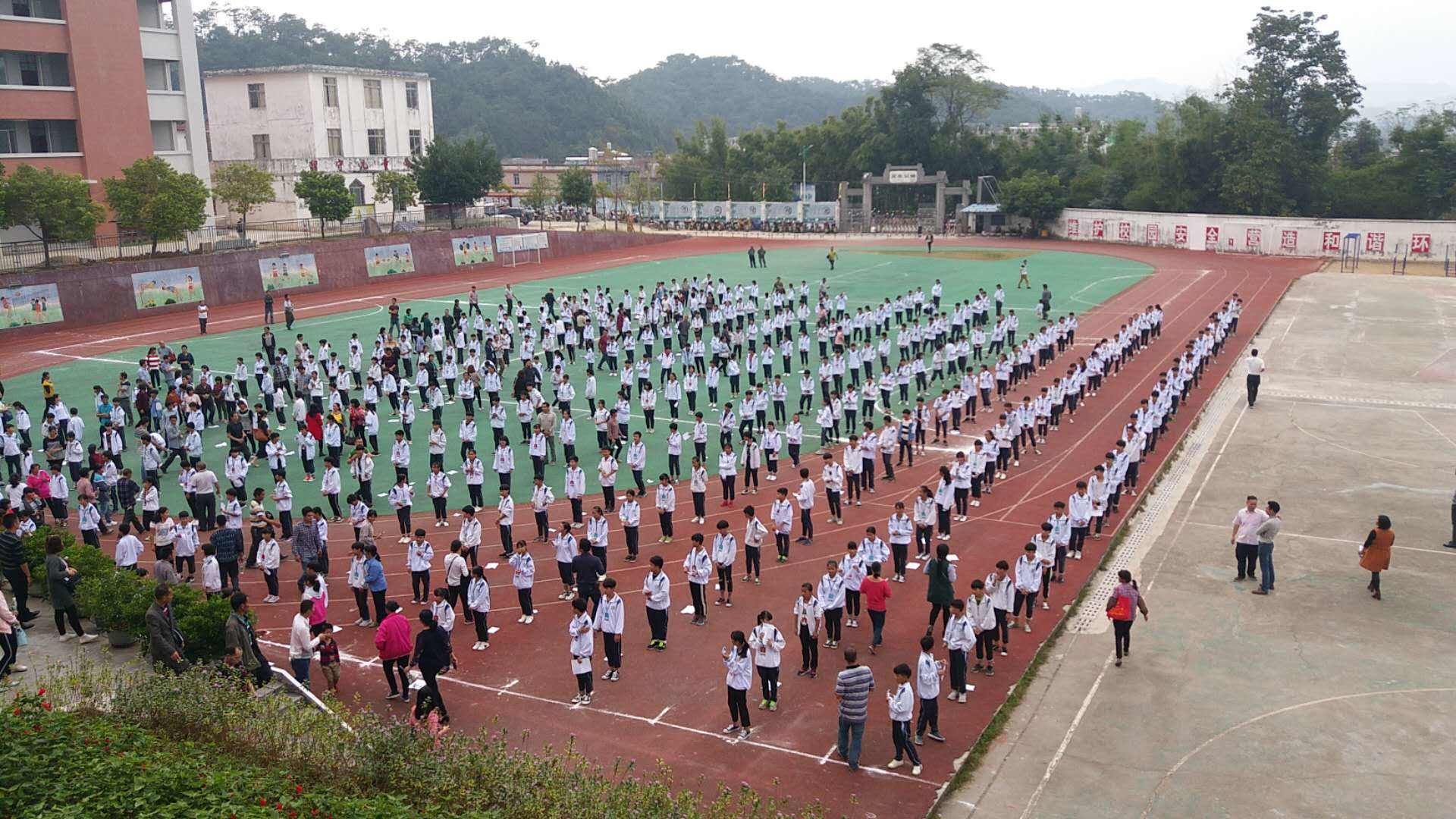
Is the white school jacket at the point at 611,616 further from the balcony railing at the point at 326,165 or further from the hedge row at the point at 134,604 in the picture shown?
the balcony railing at the point at 326,165

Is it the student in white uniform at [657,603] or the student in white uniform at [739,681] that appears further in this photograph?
the student in white uniform at [657,603]

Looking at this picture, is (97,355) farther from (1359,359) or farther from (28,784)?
(1359,359)

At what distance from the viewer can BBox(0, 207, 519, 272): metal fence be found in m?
33.3

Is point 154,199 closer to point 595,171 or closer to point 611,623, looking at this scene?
point 611,623

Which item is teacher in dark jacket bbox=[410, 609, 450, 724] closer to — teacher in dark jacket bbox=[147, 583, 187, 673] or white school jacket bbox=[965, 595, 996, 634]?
teacher in dark jacket bbox=[147, 583, 187, 673]

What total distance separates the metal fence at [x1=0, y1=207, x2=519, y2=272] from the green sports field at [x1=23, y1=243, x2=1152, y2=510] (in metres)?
7.23

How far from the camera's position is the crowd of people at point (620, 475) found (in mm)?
10742

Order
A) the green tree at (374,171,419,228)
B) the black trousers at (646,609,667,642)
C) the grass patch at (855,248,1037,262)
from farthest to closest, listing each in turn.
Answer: the green tree at (374,171,419,228) → the grass patch at (855,248,1037,262) → the black trousers at (646,609,667,642)

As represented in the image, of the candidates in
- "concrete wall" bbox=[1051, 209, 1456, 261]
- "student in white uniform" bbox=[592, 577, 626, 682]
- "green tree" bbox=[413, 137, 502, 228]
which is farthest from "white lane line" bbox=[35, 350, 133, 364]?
"concrete wall" bbox=[1051, 209, 1456, 261]

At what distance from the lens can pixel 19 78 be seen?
1444 inches

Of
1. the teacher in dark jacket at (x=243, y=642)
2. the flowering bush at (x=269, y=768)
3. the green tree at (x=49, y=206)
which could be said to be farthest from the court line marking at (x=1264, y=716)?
the green tree at (x=49, y=206)

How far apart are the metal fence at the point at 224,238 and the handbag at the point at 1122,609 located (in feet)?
Result: 113

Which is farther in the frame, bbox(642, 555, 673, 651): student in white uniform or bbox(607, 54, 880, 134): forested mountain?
bbox(607, 54, 880, 134): forested mountain

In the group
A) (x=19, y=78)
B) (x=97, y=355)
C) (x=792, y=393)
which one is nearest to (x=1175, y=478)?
(x=792, y=393)
